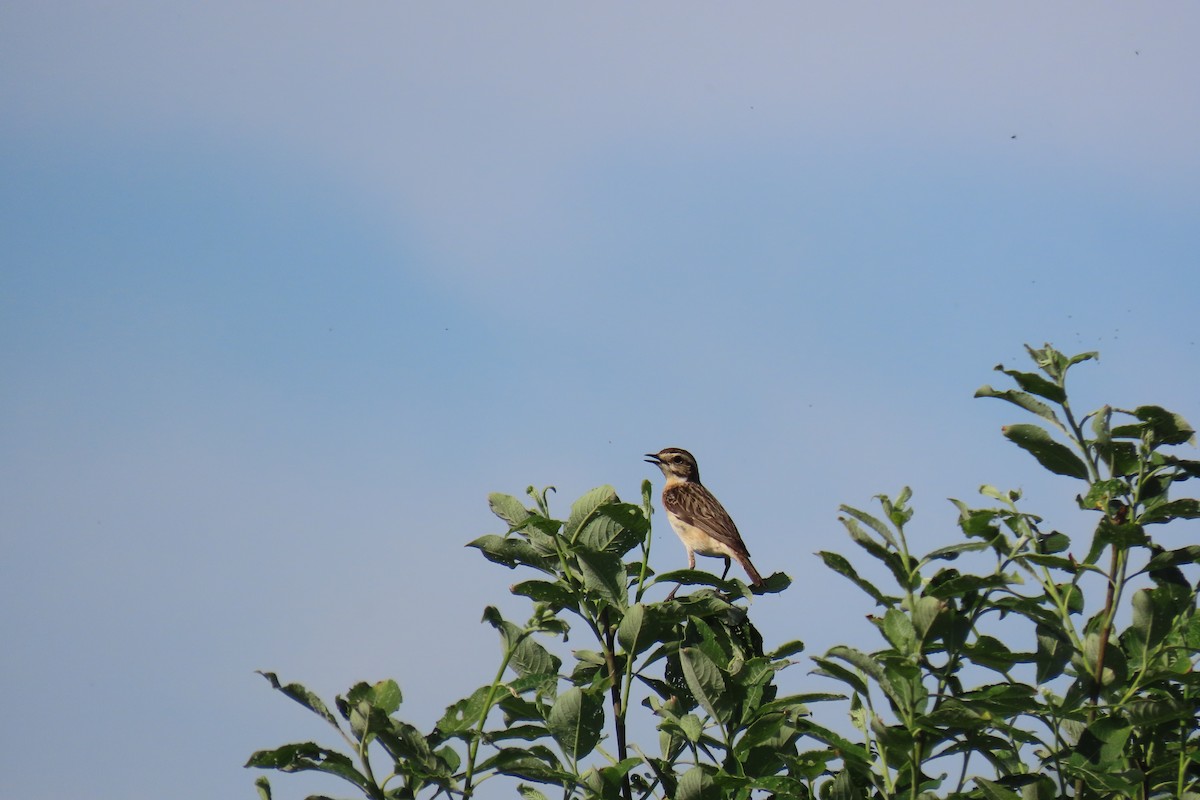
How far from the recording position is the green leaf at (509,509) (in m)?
5.29

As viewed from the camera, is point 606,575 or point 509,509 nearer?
point 606,575

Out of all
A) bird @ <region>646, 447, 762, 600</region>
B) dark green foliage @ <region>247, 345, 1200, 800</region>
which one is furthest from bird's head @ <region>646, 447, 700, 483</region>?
dark green foliage @ <region>247, 345, 1200, 800</region>

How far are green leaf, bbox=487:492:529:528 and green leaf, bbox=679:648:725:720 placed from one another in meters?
0.92

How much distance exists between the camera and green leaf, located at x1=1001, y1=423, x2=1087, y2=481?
16.6 ft

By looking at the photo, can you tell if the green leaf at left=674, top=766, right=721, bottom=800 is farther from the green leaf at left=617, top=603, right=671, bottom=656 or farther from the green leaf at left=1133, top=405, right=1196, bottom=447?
the green leaf at left=1133, top=405, right=1196, bottom=447

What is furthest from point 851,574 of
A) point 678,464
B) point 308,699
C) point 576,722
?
point 678,464

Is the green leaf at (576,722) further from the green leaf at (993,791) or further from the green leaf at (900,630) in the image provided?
the green leaf at (993,791)

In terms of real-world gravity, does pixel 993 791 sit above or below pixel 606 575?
below

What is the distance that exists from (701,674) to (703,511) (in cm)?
937

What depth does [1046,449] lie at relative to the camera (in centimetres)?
510

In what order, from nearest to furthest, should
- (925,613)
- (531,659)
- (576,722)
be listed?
(925,613), (576,722), (531,659)

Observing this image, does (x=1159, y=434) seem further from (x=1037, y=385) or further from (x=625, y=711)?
(x=625, y=711)

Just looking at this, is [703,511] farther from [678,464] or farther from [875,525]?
[875,525]

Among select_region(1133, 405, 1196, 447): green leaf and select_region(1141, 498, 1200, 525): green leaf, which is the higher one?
select_region(1133, 405, 1196, 447): green leaf
